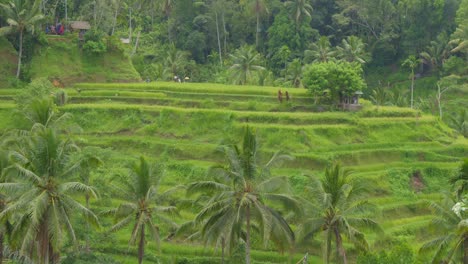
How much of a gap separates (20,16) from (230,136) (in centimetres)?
2065

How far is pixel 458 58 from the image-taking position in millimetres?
73625

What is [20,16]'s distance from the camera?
52.0 meters

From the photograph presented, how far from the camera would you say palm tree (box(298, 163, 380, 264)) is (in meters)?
28.7

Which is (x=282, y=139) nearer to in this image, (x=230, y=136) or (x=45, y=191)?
(x=230, y=136)

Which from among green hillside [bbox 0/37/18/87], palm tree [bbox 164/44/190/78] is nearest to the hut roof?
green hillside [bbox 0/37/18/87]

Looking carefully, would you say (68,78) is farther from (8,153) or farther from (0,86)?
(8,153)

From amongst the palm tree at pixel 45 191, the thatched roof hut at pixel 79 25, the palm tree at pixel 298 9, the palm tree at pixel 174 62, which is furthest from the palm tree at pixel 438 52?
the palm tree at pixel 45 191

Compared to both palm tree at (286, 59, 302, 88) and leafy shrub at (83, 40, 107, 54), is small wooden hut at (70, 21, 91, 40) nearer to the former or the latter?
leafy shrub at (83, 40, 107, 54)

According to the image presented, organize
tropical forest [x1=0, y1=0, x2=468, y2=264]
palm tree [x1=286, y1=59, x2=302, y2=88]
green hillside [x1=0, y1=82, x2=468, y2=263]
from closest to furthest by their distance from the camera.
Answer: tropical forest [x1=0, y1=0, x2=468, y2=264] → green hillside [x1=0, y1=82, x2=468, y2=263] → palm tree [x1=286, y1=59, x2=302, y2=88]

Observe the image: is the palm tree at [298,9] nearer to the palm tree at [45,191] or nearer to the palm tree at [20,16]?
the palm tree at [20,16]

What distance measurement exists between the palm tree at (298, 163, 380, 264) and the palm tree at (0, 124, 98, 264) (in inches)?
380

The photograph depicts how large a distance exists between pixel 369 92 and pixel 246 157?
54.4 metres

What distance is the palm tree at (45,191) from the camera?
78.7ft

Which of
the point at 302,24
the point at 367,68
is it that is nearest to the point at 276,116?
the point at 302,24
